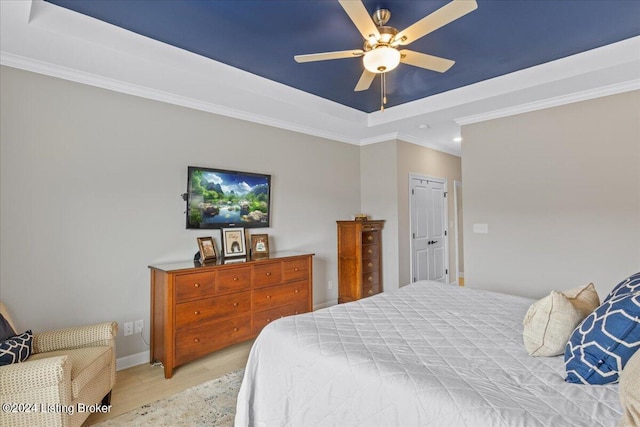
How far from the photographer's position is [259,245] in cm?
362

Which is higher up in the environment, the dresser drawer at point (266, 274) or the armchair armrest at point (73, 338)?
the dresser drawer at point (266, 274)

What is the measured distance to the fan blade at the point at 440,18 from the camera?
161 centimetres

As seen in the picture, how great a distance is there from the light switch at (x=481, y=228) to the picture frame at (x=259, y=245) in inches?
99.3

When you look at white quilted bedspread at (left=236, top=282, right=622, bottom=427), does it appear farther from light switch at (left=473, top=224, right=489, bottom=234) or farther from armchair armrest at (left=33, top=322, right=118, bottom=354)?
light switch at (left=473, top=224, right=489, bottom=234)

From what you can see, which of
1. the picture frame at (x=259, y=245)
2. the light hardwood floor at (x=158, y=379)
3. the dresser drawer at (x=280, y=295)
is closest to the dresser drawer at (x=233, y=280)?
the dresser drawer at (x=280, y=295)

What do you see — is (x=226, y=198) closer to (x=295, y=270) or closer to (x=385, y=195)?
(x=295, y=270)

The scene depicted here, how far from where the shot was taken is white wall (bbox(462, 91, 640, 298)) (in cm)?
297

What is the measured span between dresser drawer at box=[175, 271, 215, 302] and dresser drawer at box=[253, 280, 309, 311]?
506 mm

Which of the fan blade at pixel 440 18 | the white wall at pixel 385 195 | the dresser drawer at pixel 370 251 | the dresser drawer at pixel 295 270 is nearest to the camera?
the fan blade at pixel 440 18

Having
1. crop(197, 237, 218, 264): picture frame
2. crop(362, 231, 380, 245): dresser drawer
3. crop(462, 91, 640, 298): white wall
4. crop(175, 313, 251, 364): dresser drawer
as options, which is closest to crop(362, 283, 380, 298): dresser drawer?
crop(362, 231, 380, 245): dresser drawer

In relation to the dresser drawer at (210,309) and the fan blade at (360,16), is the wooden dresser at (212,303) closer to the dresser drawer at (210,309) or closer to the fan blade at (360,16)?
the dresser drawer at (210,309)

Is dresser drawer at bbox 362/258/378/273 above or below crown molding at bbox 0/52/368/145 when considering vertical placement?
below

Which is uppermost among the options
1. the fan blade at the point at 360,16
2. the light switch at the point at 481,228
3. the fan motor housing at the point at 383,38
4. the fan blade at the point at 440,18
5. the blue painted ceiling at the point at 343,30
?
the blue painted ceiling at the point at 343,30

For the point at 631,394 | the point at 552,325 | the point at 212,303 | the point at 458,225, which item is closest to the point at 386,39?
the point at 552,325
